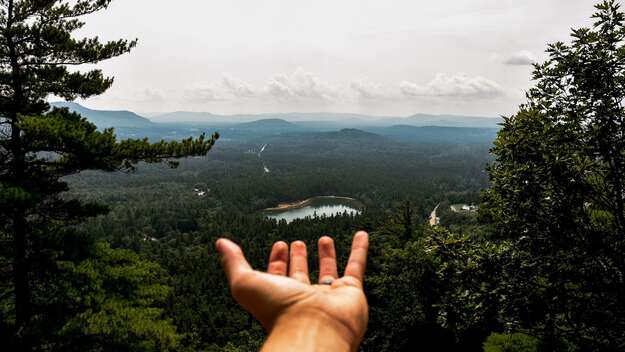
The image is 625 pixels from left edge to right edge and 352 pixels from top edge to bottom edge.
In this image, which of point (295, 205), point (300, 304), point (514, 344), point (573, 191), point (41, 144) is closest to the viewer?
point (300, 304)

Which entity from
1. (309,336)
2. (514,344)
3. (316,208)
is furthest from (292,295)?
(316,208)

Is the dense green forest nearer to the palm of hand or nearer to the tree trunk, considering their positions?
the tree trunk

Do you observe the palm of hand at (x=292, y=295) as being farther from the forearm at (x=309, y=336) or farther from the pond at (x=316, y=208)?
the pond at (x=316, y=208)

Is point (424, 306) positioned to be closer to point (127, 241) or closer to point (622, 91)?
point (622, 91)

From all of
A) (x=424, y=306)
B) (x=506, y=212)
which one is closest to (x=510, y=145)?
(x=506, y=212)

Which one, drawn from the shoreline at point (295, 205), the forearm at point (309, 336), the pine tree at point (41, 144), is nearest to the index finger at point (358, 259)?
the forearm at point (309, 336)

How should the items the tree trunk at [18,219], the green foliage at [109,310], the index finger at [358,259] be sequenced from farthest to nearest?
the tree trunk at [18,219] → the green foliage at [109,310] → the index finger at [358,259]

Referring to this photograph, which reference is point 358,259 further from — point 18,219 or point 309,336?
point 18,219
